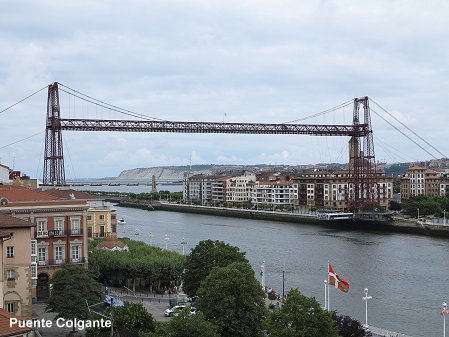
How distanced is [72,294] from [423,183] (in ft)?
116

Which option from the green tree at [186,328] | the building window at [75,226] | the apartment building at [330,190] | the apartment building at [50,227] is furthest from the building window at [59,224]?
the apartment building at [330,190]

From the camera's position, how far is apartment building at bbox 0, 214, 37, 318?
8570mm

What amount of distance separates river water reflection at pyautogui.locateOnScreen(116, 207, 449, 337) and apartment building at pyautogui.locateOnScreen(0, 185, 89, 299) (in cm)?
452

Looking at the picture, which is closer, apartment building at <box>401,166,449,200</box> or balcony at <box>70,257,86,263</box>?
balcony at <box>70,257,86,263</box>

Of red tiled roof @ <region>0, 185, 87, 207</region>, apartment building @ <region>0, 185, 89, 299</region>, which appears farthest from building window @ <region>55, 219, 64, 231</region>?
red tiled roof @ <region>0, 185, 87, 207</region>

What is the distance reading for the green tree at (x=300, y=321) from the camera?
6.59m

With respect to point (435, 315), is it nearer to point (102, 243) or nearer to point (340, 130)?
point (102, 243)

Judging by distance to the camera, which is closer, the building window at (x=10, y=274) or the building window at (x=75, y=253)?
the building window at (x=10, y=274)

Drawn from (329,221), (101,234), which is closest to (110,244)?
(101,234)

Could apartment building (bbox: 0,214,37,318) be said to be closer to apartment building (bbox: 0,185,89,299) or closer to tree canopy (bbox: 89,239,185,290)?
apartment building (bbox: 0,185,89,299)

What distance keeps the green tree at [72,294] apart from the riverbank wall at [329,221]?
18960 mm

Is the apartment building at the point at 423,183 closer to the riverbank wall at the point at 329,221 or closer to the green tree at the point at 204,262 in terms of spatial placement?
the riverbank wall at the point at 329,221

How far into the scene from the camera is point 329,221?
32375 mm

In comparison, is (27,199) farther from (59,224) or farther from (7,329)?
(7,329)
